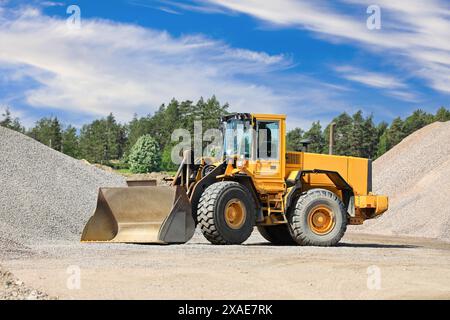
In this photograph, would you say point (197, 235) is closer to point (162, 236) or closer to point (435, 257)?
point (162, 236)

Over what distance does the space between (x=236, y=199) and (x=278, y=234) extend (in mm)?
2965

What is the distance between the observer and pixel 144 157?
3292 inches

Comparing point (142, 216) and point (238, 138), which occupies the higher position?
point (238, 138)

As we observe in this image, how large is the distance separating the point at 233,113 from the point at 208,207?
2463 millimetres

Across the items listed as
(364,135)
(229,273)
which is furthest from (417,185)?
(364,135)

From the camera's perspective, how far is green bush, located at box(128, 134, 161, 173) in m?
82.6

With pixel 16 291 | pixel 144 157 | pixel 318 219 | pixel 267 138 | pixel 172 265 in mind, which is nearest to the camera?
pixel 16 291

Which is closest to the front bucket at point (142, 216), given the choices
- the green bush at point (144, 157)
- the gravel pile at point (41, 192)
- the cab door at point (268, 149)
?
the gravel pile at point (41, 192)

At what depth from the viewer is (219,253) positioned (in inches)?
539

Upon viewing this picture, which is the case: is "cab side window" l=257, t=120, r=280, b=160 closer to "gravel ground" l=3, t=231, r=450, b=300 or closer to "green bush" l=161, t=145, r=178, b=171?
"gravel ground" l=3, t=231, r=450, b=300

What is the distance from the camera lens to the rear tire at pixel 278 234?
58.9ft

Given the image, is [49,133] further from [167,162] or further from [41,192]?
[41,192]

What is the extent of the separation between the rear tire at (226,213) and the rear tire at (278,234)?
211 centimetres
